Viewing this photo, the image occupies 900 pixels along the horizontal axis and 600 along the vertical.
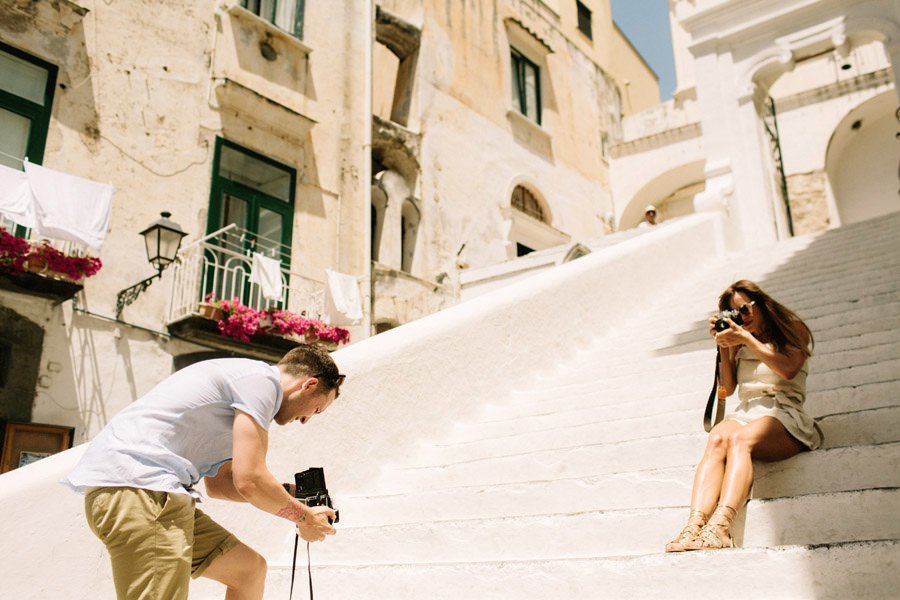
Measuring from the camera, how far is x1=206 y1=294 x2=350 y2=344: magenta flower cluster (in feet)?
30.2

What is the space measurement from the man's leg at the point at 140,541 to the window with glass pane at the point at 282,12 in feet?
37.0

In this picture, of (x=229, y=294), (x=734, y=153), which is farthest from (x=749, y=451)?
(x=734, y=153)

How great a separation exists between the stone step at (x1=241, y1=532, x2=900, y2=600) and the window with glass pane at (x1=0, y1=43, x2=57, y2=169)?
24.6 feet

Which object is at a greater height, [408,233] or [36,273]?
[408,233]

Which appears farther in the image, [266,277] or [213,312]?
[266,277]

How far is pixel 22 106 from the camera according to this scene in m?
8.86

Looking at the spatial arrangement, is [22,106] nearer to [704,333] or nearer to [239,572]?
[704,333]

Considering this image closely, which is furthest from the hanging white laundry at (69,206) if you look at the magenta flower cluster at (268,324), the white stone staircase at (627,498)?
the white stone staircase at (627,498)

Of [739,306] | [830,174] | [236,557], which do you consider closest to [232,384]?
[236,557]

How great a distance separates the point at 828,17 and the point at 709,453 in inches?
449

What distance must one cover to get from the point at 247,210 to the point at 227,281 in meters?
1.22

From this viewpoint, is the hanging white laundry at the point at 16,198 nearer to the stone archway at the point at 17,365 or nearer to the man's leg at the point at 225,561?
the stone archway at the point at 17,365

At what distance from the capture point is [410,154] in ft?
48.6

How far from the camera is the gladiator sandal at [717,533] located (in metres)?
2.70
